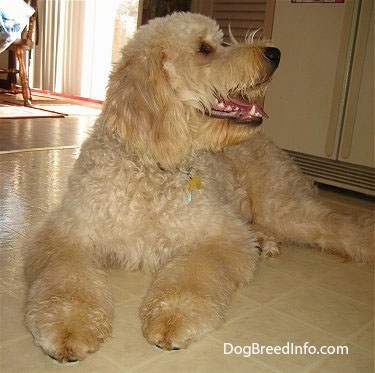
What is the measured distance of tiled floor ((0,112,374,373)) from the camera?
4.75 feet

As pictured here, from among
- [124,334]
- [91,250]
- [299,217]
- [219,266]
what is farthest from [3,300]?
[299,217]

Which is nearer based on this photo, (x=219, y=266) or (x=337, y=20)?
(x=219, y=266)

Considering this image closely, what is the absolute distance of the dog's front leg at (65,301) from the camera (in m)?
1.39

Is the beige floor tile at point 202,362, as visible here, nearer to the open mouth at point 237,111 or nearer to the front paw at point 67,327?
the front paw at point 67,327

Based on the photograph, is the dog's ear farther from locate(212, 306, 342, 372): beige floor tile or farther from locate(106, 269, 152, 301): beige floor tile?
locate(212, 306, 342, 372): beige floor tile

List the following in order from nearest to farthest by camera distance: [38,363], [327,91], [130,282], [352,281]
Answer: [38,363]
[130,282]
[352,281]
[327,91]

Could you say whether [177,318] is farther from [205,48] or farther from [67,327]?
[205,48]

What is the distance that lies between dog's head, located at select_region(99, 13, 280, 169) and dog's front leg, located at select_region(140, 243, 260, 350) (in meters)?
0.38

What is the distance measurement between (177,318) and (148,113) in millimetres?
740

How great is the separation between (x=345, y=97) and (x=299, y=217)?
145cm

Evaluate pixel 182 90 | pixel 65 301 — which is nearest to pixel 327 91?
pixel 182 90

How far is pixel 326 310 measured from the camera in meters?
1.87

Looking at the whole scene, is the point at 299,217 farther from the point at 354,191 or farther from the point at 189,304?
the point at 354,191

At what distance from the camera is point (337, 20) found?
3.53 m
